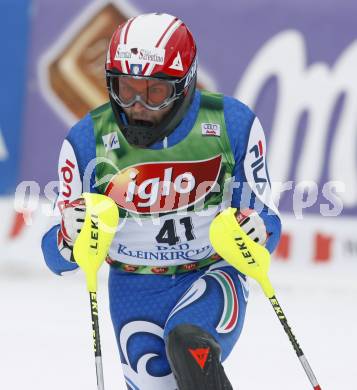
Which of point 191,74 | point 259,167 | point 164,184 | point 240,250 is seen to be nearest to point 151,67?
point 191,74

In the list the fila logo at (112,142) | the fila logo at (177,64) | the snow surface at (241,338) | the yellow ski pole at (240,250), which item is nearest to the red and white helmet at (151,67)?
the fila logo at (177,64)

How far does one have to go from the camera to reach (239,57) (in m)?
7.58

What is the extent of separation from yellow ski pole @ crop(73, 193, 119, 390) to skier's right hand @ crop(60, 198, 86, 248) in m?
0.02

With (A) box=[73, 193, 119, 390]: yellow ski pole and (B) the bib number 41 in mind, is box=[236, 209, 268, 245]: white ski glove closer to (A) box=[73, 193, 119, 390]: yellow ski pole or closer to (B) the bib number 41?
(B) the bib number 41

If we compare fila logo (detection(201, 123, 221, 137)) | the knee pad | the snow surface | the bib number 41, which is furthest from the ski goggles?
the snow surface

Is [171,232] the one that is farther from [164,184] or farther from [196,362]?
[196,362]

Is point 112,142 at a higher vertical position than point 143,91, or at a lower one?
lower

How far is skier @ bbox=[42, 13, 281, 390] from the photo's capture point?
3684 millimetres

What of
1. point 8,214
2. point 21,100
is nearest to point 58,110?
point 21,100

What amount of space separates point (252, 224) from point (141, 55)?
725mm

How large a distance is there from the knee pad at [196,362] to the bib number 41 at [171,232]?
0.59 meters

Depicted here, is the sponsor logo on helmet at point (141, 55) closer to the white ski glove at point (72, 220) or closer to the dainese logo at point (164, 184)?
the dainese logo at point (164, 184)

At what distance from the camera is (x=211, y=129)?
3.86 metres

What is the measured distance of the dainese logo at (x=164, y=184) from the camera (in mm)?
3869
